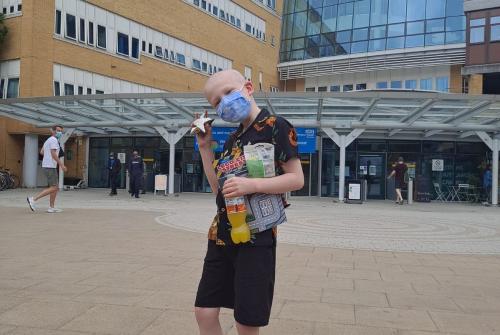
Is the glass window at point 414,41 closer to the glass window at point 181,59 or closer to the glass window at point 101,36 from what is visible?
the glass window at point 181,59

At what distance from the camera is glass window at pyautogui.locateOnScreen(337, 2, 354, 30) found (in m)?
40.2

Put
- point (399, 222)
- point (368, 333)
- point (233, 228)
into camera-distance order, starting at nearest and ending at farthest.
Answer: point (233, 228)
point (368, 333)
point (399, 222)

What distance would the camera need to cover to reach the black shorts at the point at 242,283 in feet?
7.79

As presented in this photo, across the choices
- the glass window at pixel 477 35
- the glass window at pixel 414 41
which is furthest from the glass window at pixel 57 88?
the glass window at pixel 477 35

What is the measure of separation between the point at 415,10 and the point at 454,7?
262 centimetres

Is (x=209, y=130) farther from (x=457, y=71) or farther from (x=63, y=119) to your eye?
(x=457, y=71)

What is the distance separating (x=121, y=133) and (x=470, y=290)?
74.0ft

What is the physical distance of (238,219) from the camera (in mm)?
2340

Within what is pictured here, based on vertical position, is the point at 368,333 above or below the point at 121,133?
below

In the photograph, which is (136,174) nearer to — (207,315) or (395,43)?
(207,315)

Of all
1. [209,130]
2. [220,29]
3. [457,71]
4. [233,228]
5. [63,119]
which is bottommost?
[233,228]

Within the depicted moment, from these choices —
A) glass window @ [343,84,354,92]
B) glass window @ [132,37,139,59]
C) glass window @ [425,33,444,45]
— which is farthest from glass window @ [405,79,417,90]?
glass window @ [132,37,139,59]

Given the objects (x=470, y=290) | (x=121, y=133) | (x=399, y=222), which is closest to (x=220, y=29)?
(x=121, y=133)

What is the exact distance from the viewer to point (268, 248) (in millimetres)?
2436
